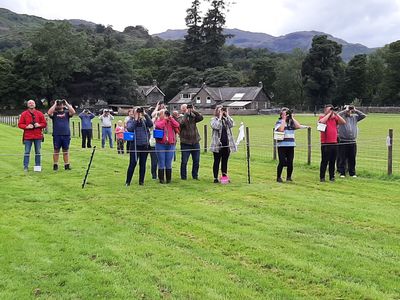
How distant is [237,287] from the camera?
18.5 ft

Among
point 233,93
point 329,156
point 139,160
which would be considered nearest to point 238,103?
point 233,93

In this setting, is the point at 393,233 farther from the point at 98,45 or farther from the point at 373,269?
the point at 98,45

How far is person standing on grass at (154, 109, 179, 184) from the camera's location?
12742 millimetres

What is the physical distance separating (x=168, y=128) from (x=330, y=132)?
4316 millimetres

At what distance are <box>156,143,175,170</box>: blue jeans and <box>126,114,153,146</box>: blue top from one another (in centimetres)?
37

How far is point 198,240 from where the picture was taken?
24.6 feet

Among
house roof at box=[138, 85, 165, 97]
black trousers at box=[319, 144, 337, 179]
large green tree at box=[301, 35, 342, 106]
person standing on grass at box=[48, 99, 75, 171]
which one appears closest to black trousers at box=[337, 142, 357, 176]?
black trousers at box=[319, 144, 337, 179]

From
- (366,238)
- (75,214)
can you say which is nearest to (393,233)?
(366,238)

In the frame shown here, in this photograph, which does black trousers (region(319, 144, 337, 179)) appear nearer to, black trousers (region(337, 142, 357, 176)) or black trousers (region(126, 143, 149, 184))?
black trousers (region(337, 142, 357, 176))

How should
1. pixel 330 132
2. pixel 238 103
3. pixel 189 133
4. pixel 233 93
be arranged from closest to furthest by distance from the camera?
1. pixel 189 133
2. pixel 330 132
3. pixel 238 103
4. pixel 233 93

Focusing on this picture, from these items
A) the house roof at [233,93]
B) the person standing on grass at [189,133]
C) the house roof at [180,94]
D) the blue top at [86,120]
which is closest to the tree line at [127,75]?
the house roof at [180,94]

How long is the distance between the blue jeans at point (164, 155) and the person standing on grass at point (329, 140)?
158 inches

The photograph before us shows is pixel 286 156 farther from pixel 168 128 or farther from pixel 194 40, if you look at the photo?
pixel 194 40

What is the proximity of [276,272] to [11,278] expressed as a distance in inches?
122
